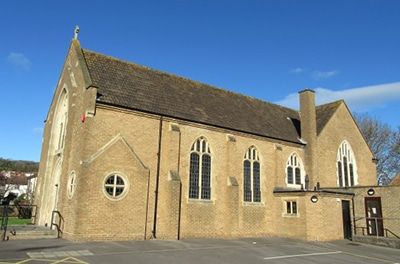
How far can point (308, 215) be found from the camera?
22.3 m

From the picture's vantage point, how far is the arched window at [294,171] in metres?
26.5

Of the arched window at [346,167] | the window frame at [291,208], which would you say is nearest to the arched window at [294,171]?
the window frame at [291,208]

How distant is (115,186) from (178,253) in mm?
5429

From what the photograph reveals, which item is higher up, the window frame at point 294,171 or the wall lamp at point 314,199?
the window frame at point 294,171

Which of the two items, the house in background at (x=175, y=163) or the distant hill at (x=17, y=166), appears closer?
the house in background at (x=175, y=163)

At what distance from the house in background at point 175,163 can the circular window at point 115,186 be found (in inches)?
2.1

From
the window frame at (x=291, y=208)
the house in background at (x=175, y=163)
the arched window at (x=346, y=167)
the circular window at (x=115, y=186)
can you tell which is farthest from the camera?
the arched window at (x=346, y=167)

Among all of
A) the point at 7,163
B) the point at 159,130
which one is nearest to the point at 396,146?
the point at 159,130

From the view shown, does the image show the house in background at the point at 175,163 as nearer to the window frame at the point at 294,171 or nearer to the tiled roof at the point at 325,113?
the window frame at the point at 294,171

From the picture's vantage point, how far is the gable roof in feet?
66.0

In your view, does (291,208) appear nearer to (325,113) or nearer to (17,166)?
(325,113)

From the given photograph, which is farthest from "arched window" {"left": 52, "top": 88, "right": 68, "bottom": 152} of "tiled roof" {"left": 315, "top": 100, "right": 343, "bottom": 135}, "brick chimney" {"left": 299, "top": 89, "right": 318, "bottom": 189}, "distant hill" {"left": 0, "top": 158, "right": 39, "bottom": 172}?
"distant hill" {"left": 0, "top": 158, "right": 39, "bottom": 172}

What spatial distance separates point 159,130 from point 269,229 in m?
10.9

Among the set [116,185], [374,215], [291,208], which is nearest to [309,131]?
[291,208]
